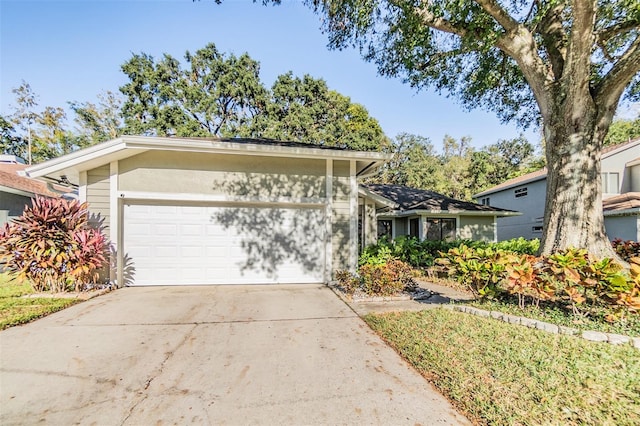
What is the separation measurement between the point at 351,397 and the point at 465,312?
3.04 metres

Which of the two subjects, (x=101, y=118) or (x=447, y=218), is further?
(x=101, y=118)

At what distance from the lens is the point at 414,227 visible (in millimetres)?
13859

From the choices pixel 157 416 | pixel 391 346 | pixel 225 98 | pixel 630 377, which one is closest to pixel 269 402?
pixel 157 416

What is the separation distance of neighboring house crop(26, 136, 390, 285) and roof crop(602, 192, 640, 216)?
12.3 metres

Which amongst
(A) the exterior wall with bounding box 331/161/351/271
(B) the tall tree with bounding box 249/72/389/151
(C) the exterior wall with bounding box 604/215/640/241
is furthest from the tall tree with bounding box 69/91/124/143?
(C) the exterior wall with bounding box 604/215/640/241

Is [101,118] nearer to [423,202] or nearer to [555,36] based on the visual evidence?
[423,202]

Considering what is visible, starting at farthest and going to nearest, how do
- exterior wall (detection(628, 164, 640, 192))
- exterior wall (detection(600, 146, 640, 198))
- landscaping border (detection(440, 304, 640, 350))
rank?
exterior wall (detection(600, 146, 640, 198)), exterior wall (detection(628, 164, 640, 192)), landscaping border (detection(440, 304, 640, 350))

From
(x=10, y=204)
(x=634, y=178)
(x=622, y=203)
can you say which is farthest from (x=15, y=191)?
(x=634, y=178)

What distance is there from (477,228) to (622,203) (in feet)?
20.0

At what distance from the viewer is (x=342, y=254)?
22.6 ft

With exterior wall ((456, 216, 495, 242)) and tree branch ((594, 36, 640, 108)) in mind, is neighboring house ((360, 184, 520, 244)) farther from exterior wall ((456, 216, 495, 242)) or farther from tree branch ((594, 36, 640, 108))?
tree branch ((594, 36, 640, 108))

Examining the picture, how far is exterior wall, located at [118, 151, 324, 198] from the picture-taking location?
630 centimetres

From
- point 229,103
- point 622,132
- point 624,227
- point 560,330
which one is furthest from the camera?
point 622,132

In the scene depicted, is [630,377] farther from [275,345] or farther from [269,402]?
[275,345]
